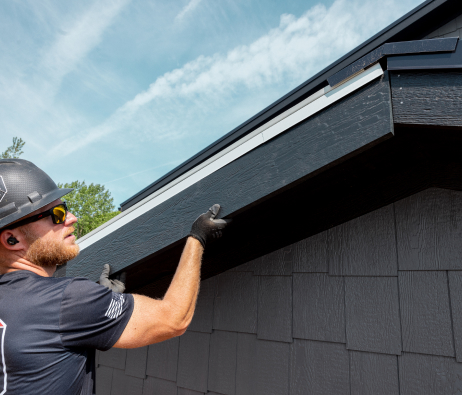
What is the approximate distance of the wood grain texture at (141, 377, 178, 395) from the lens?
105 inches

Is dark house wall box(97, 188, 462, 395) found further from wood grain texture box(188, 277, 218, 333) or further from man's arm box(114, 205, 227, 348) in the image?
man's arm box(114, 205, 227, 348)

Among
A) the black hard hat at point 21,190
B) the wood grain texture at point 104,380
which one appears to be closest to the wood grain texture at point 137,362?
the wood grain texture at point 104,380

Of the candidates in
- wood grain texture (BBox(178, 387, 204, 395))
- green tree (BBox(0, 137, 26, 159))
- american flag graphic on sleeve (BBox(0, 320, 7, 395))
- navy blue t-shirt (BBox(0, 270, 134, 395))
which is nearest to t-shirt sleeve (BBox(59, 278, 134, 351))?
navy blue t-shirt (BBox(0, 270, 134, 395))

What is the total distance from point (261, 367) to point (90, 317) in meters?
1.40

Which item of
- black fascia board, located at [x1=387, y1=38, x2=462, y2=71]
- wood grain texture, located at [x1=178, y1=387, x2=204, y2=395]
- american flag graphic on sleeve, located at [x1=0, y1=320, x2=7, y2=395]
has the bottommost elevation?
wood grain texture, located at [x1=178, y1=387, x2=204, y2=395]

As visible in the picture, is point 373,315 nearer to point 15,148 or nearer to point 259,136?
point 259,136

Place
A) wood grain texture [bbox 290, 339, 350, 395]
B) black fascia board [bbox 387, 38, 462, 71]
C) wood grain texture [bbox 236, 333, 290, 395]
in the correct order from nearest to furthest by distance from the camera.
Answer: black fascia board [bbox 387, 38, 462, 71] → wood grain texture [bbox 290, 339, 350, 395] → wood grain texture [bbox 236, 333, 290, 395]

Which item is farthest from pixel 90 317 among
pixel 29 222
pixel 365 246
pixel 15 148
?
pixel 15 148

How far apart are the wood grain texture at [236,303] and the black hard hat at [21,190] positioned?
1.44 metres

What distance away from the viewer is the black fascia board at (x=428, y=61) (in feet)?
3.71

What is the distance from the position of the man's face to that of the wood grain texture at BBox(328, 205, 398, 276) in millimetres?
1517

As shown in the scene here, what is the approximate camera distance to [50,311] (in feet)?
3.94

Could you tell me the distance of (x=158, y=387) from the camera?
2.77 m

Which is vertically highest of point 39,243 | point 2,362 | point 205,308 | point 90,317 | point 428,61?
point 428,61
